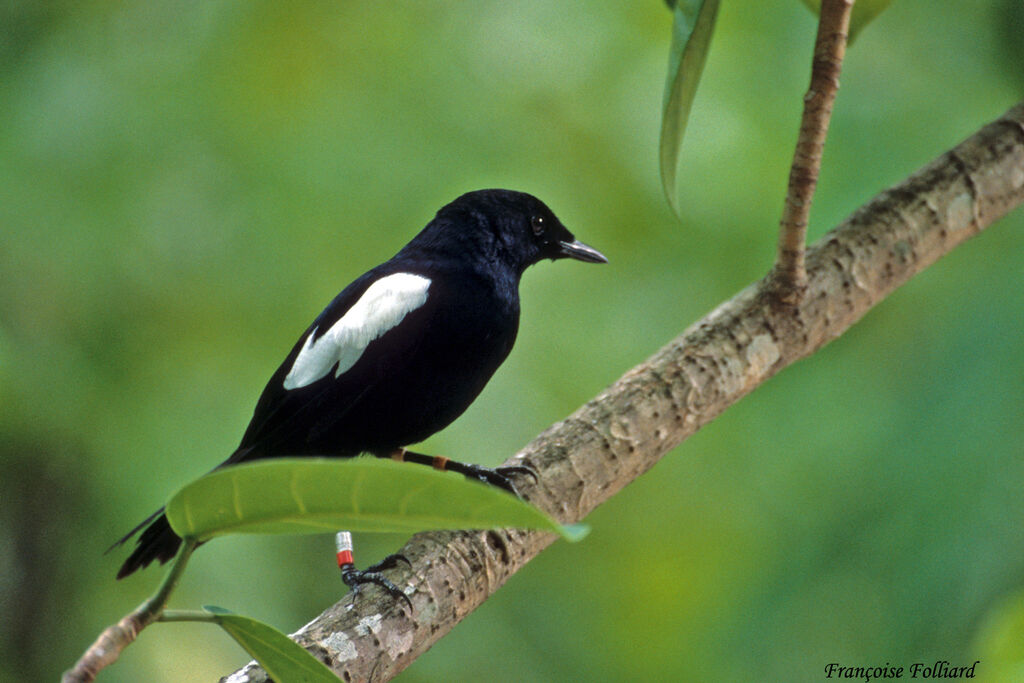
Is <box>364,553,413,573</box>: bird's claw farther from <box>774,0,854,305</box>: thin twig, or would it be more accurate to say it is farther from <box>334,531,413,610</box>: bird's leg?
<box>774,0,854,305</box>: thin twig

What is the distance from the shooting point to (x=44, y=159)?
2754 millimetres

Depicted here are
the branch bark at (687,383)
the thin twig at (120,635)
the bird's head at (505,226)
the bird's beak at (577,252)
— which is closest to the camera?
the thin twig at (120,635)

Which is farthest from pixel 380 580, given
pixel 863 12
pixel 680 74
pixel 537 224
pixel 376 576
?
pixel 863 12

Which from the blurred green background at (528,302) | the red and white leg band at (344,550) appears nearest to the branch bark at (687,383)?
the red and white leg band at (344,550)

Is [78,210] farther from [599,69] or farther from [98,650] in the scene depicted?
[98,650]

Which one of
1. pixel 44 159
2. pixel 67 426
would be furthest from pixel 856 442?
pixel 44 159

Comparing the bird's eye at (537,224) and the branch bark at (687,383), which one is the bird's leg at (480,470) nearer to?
the branch bark at (687,383)

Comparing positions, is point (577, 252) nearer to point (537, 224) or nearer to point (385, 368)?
point (537, 224)

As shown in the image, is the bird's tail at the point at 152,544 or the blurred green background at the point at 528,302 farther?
the blurred green background at the point at 528,302

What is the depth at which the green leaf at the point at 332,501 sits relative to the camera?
842mm

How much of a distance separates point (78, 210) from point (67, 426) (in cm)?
62

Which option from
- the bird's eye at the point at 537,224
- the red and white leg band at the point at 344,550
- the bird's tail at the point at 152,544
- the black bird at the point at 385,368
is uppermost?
the bird's eye at the point at 537,224

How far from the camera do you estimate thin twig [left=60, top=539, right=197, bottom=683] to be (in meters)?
0.81

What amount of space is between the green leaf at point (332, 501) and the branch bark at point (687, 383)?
1.12 ft
